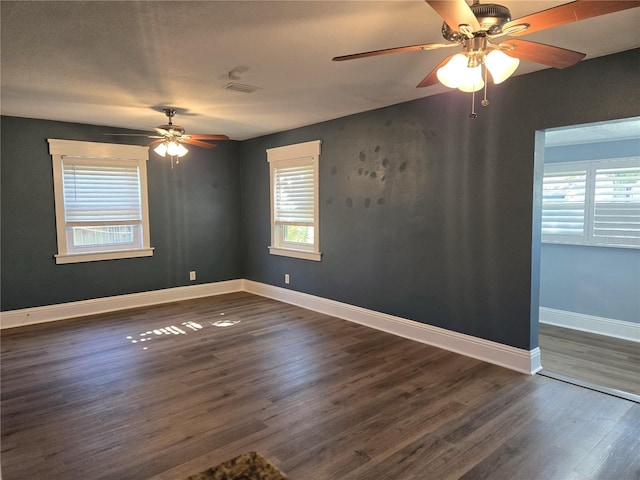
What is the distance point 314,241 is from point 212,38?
3168 mm

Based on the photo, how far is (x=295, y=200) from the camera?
219 inches

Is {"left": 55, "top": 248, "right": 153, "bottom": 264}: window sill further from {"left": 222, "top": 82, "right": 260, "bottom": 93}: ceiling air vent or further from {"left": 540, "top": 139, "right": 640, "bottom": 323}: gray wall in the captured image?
{"left": 540, "top": 139, "right": 640, "bottom": 323}: gray wall

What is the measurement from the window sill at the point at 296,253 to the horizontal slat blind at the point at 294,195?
1.27ft

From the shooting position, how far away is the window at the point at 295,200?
5254 mm

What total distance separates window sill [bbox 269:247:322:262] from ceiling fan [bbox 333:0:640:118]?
3.47 metres

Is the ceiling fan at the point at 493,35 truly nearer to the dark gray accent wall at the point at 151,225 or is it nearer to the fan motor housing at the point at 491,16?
the fan motor housing at the point at 491,16

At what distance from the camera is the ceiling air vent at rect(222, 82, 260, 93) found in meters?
3.39

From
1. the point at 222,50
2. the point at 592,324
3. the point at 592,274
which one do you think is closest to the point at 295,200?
the point at 222,50

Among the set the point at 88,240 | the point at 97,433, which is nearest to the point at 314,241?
the point at 88,240

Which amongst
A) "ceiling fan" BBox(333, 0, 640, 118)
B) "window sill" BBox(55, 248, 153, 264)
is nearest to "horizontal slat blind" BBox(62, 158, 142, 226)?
"window sill" BBox(55, 248, 153, 264)

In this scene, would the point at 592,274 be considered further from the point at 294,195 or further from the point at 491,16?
the point at 491,16

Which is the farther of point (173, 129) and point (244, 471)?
point (173, 129)

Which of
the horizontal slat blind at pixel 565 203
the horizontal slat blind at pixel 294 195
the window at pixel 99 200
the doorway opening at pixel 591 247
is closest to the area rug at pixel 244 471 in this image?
the doorway opening at pixel 591 247

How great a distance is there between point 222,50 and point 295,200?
3025 mm
